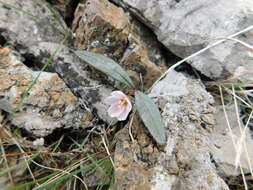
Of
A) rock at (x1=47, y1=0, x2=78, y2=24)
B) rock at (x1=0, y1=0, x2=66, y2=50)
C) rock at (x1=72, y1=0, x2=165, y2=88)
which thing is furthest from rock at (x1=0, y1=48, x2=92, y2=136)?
rock at (x1=47, y1=0, x2=78, y2=24)

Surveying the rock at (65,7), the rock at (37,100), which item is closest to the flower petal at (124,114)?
the rock at (37,100)

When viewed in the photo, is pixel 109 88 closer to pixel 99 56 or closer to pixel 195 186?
pixel 99 56

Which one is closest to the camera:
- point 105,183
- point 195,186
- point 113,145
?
point 195,186

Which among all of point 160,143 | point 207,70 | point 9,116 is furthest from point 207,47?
point 9,116

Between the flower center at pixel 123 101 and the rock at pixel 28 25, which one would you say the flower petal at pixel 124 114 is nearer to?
the flower center at pixel 123 101

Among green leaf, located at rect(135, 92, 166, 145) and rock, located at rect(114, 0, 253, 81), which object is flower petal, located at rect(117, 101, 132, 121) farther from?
rock, located at rect(114, 0, 253, 81)

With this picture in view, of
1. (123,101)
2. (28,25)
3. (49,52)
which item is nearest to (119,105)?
(123,101)

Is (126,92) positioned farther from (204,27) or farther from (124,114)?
(204,27)
